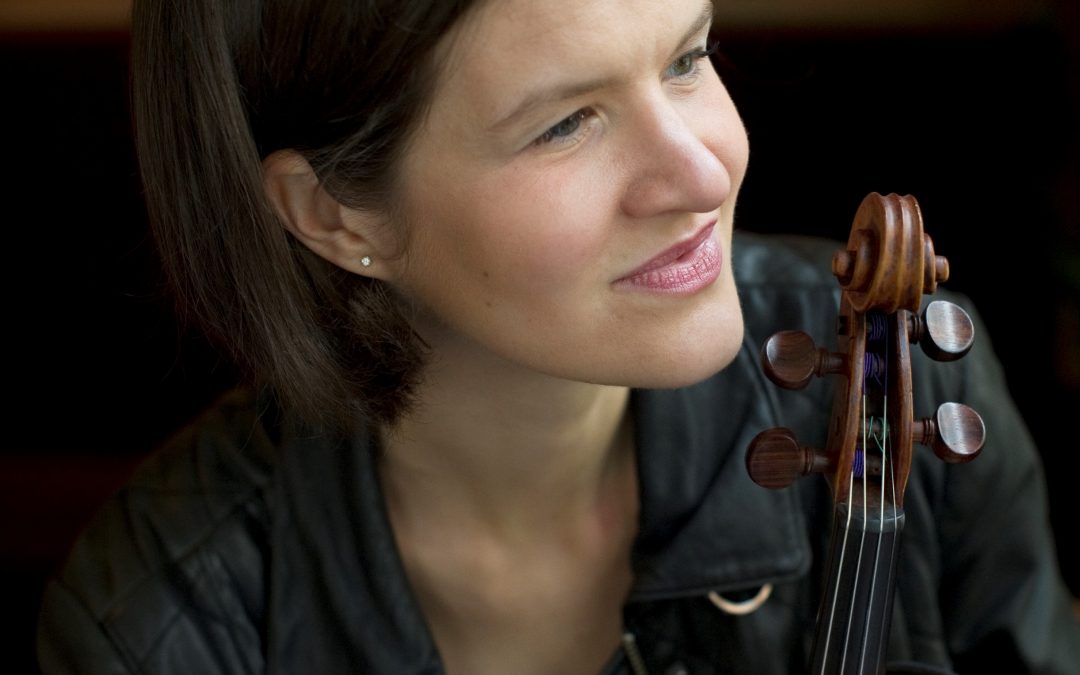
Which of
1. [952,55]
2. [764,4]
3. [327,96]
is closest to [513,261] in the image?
[327,96]

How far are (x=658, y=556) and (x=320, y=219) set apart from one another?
47 centimetres

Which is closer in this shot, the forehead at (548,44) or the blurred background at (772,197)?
the forehead at (548,44)

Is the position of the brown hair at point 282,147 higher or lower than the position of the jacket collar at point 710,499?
higher

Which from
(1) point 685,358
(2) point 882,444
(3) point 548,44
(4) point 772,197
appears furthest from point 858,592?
(4) point 772,197

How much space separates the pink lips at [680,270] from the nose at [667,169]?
1.5 inches

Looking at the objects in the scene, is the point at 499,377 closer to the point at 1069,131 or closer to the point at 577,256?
the point at 577,256

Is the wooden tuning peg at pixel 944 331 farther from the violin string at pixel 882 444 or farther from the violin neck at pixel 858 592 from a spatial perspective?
the violin neck at pixel 858 592

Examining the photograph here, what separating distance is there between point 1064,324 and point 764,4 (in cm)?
76

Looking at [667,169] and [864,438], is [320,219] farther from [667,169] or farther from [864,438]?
[864,438]

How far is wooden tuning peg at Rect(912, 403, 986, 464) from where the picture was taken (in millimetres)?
889

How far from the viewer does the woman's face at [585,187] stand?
0.93m

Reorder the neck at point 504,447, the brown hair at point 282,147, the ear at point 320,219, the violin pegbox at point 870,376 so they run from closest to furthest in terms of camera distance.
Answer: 1. the violin pegbox at point 870,376
2. the brown hair at point 282,147
3. the ear at point 320,219
4. the neck at point 504,447

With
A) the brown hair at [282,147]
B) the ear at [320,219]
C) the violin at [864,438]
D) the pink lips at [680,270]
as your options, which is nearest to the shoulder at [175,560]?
the brown hair at [282,147]

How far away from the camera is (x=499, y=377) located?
1.19m
